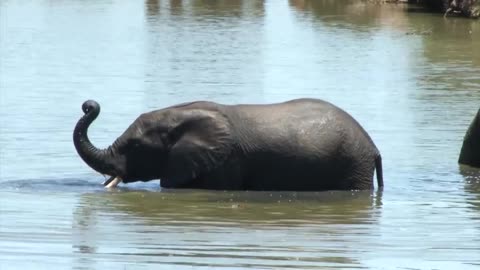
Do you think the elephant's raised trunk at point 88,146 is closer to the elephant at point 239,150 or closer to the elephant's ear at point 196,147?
the elephant at point 239,150

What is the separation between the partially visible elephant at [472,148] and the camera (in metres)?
18.8

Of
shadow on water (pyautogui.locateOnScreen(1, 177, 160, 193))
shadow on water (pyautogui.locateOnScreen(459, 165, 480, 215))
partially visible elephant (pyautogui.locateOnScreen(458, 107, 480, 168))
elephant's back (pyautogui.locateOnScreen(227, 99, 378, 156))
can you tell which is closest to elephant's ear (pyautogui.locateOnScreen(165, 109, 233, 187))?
elephant's back (pyautogui.locateOnScreen(227, 99, 378, 156))

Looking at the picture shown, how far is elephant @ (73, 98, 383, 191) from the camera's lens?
53.8 feet

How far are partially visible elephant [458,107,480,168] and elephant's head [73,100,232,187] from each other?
3.55 meters

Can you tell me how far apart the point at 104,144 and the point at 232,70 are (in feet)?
38.5

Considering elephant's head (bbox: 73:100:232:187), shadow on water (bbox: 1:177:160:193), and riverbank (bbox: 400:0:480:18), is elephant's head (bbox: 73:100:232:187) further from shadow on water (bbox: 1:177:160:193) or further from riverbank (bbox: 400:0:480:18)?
riverbank (bbox: 400:0:480:18)

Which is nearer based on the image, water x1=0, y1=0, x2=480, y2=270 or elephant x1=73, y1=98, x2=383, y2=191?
water x1=0, y1=0, x2=480, y2=270

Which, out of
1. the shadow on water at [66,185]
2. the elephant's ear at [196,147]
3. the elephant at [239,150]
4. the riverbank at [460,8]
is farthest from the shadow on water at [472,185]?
the riverbank at [460,8]

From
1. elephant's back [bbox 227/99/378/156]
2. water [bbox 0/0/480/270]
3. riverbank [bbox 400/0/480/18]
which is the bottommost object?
riverbank [bbox 400/0/480/18]

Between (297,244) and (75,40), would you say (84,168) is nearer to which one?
(297,244)

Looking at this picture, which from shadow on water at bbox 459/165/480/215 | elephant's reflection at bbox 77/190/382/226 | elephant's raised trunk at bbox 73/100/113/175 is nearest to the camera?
elephant's reflection at bbox 77/190/382/226

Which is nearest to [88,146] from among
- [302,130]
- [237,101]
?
[302,130]

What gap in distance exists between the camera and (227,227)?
14.3m

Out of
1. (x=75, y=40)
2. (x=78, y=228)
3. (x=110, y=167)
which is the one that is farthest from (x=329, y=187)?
(x=75, y=40)
